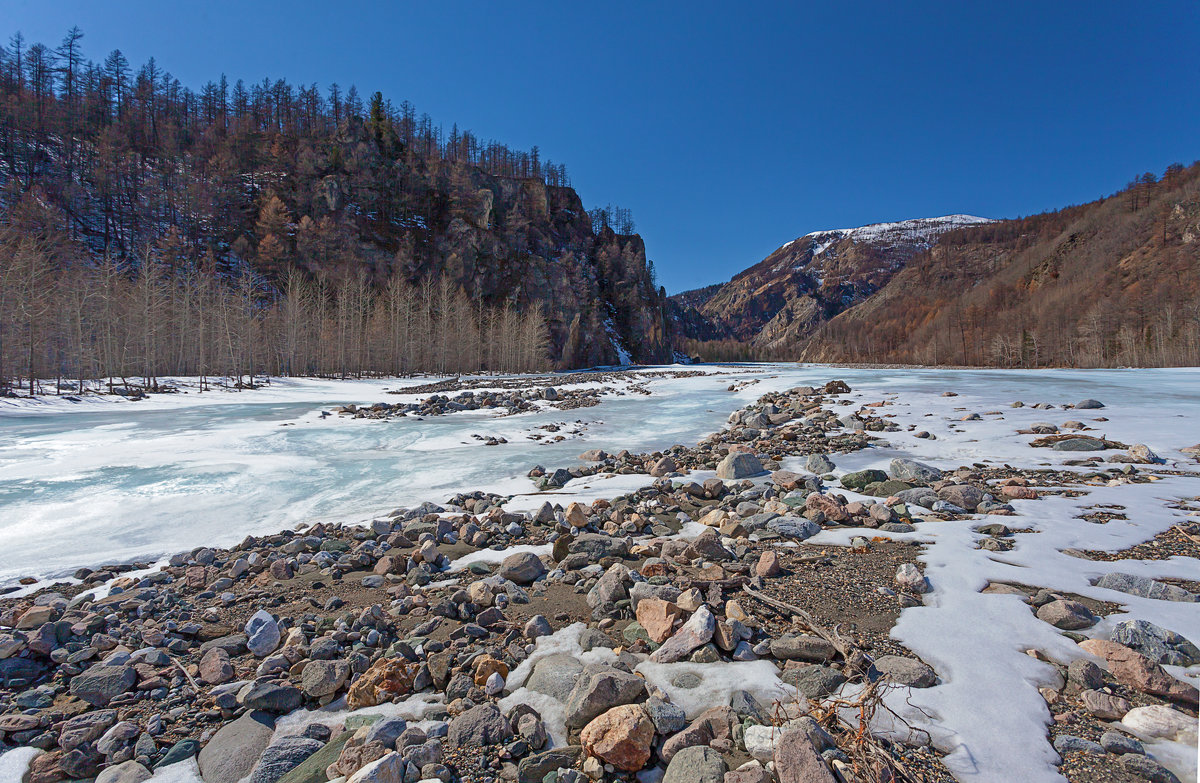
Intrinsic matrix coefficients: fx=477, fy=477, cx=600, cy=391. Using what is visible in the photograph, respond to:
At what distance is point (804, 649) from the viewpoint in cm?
270

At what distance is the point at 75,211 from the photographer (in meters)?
68.8

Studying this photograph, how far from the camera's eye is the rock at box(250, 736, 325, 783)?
7.43 ft

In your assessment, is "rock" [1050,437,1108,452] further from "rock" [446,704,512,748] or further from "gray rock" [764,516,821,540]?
"rock" [446,704,512,748]

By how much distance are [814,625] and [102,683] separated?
4426 millimetres

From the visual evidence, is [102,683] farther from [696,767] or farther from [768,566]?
[768,566]

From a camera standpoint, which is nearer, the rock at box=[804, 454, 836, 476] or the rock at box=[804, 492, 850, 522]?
the rock at box=[804, 492, 850, 522]

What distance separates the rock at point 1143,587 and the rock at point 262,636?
19.0 ft

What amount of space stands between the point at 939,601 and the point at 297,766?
3.93 m

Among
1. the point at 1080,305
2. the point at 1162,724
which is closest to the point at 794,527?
the point at 1162,724

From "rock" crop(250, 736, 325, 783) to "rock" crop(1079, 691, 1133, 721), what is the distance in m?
3.64

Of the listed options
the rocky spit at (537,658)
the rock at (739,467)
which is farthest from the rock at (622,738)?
the rock at (739,467)

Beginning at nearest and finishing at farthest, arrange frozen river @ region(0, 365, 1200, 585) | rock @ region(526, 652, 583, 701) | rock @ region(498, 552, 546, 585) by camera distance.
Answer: rock @ region(526, 652, 583, 701), rock @ region(498, 552, 546, 585), frozen river @ region(0, 365, 1200, 585)

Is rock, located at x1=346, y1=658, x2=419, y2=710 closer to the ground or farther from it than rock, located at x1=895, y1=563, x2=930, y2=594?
closer to the ground

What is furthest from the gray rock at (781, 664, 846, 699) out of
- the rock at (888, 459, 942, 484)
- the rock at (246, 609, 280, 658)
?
the rock at (888, 459, 942, 484)
